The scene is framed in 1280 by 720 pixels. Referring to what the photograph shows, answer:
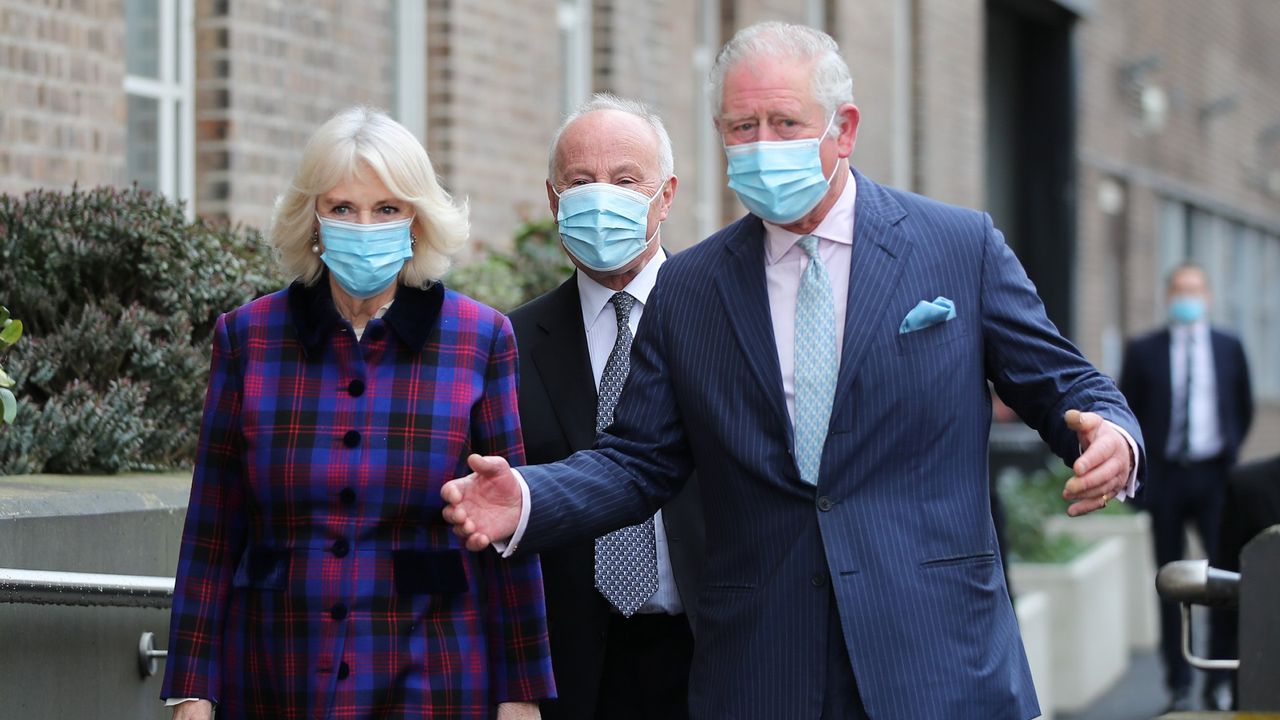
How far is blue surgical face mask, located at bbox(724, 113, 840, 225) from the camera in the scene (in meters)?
3.58

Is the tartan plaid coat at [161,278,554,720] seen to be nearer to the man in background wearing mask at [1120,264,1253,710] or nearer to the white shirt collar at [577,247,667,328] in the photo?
the white shirt collar at [577,247,667,328]

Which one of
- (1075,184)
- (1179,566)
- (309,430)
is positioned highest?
(1075,184)

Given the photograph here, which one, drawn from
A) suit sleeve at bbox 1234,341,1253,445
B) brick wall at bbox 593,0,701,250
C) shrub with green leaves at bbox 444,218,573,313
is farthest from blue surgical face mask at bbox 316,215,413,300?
suit sleeve at bbox 1234,341,1253,445

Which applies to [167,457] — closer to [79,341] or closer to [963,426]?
[79,341]

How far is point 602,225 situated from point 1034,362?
1073 millimetres

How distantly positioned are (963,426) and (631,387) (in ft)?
2.19

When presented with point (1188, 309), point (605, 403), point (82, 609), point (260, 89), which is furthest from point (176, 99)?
point (1188, 309)

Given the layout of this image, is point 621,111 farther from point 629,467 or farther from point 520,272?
point 520,272

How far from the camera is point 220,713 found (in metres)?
3.53

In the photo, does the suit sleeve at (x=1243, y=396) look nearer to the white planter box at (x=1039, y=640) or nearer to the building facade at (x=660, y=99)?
the white planter box at (x=1039, y=640)

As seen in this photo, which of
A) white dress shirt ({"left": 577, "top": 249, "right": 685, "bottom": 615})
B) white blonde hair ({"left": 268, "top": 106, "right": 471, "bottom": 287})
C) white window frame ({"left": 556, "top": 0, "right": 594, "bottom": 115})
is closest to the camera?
white blonde hair ({"left": 268, "top": 106, "right": 471, "bottom": 287})

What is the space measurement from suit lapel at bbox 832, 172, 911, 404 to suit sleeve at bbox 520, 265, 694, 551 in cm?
40

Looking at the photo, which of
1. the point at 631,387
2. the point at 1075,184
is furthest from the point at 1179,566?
the point at 1075,184

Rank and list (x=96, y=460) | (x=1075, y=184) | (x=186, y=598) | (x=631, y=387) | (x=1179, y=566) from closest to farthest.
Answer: (x=186, y=598) → (x=631, y=387) → (x=1179, y=566) → (x=96, y=460) → (x=1075, y=184)
